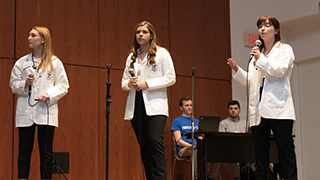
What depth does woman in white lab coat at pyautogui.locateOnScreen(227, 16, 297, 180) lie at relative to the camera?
2945 mm

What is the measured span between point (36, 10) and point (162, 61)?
7.99 ft

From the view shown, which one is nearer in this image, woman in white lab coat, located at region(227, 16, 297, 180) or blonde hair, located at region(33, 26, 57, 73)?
woman in white lab coat, located at region(227, 16, 297, 180)

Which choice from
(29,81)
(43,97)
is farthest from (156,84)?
(29,81)

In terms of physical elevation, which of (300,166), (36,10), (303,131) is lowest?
(300,166)

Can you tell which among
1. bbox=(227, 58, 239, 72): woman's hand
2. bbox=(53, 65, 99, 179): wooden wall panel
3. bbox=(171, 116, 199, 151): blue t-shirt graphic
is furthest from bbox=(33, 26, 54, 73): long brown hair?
bbox=(171, 116, 199, 151): blue t-shirt graphic

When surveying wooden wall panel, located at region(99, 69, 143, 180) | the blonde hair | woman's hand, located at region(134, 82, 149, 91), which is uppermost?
the blonde hair

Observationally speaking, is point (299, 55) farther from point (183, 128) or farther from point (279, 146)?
point (279, 146)

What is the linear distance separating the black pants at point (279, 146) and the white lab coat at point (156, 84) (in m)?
0.74

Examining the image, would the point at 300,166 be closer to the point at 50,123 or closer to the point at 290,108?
the point at 290,108

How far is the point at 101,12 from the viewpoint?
18.5ft

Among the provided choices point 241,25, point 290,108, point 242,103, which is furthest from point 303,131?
point 290,108

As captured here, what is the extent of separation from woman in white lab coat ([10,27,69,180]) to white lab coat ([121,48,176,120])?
0.70m

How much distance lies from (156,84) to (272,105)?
891 millimetres

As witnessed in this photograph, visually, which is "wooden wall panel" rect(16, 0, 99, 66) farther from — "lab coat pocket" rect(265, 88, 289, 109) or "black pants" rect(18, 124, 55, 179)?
"lab coat pocket" rect(265, 88, 289, 109)
